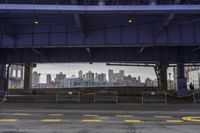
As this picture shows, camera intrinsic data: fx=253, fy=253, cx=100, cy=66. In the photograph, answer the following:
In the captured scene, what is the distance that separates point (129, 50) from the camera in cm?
3102

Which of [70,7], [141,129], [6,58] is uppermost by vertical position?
[70,7]

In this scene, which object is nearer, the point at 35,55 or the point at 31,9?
the point at 31,9

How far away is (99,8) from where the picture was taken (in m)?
17.2

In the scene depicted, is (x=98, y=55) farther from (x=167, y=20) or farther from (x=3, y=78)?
(x=3, y=78)

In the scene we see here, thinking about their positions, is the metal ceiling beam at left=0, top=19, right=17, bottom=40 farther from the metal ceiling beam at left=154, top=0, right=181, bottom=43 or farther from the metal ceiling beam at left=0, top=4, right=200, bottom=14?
the metal ceiling beam at left=154, top=0, right=181, bottom=43

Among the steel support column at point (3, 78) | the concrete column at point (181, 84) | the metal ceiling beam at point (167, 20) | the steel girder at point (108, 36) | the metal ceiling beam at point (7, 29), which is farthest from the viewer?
the concrete column at point (181, 84)

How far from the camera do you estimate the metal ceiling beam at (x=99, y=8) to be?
16766 millimetres

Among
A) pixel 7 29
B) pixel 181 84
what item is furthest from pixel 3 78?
pixel 181 84

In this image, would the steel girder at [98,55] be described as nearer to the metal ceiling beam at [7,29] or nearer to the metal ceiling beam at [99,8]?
the metal ceiling beam at [7,29]

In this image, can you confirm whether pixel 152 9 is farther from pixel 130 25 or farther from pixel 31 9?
pixel 31 9

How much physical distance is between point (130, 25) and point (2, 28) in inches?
443

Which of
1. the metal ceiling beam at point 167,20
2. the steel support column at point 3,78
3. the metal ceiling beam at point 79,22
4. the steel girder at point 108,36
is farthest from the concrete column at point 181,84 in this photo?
the steel support column at point 3,78

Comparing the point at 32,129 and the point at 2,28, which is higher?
the point at 2,28

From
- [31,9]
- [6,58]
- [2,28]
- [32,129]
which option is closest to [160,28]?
[31,9]
